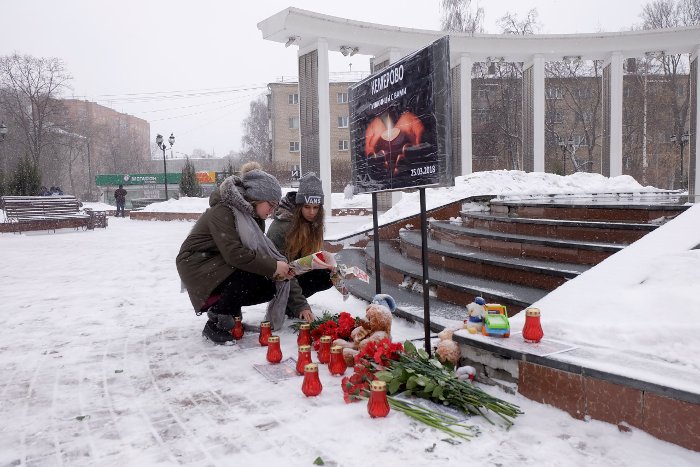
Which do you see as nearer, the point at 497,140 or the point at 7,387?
the point at 7,387

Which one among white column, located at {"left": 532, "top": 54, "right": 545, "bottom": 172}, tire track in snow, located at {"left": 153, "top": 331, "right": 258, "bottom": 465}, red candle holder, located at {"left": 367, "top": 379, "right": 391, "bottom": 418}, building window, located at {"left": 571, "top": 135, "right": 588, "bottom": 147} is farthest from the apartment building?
red candle holder, located at {"left": 367, "top": 379, "right": 391, "bottom": 418}

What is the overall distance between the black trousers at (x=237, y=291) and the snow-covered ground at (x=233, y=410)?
32 centimetres

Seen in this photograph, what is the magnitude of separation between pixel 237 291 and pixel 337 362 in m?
1.11

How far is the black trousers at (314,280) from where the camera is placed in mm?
4332

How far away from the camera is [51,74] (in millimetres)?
38344

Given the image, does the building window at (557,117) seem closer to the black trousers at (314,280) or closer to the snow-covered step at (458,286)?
the snow-covered step at (458,286)

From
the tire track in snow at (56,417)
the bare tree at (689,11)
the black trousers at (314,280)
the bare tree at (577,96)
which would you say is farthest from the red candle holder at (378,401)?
the bare tree at (689,11)

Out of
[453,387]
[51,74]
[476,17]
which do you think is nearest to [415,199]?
[453,387]

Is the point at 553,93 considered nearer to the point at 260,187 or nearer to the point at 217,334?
the point at 260,187

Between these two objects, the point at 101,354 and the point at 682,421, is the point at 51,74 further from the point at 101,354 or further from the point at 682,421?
the point at 682,421

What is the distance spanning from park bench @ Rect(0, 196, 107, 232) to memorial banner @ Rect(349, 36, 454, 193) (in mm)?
15461

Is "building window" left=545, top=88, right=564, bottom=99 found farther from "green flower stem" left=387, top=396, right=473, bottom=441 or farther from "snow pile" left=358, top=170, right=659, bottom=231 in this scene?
"green flower stem" left=387, top=396, right=473, bottom=441

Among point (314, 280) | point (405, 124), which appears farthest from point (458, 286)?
point (405, 124)

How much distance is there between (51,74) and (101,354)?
4316 cm
